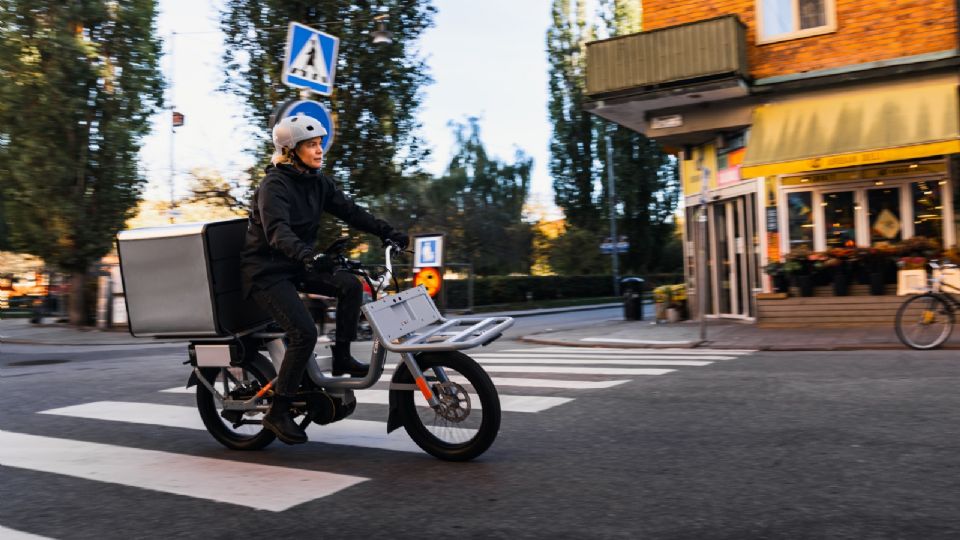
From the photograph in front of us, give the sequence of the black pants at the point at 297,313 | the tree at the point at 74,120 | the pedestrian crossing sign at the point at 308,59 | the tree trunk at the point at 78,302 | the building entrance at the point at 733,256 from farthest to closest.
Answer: the tree trunk at the point at 78,302 < the tree at the point at 74,120 < the building entrance at the point at 733,256 < the pedestrian crossing sign at the point at 308,59 < the black pants at the point at 297,313

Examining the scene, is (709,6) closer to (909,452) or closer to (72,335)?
(909,452)

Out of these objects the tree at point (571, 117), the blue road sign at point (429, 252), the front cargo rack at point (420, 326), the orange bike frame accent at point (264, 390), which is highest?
the tree at point (571, 117)

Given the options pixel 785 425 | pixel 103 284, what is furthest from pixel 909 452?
A: pixel 103 284

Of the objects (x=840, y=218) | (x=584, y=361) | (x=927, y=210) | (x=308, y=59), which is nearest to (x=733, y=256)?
(x=840, y=218)

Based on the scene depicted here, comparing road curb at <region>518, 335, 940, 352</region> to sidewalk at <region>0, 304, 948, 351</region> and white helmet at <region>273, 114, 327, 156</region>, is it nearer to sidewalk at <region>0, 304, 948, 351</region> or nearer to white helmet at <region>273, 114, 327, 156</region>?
sidewalk at <region>0, 304, 948, 351</region>

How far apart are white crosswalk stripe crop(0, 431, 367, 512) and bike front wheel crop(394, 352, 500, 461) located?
0.51 meters

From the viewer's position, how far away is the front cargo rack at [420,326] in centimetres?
420

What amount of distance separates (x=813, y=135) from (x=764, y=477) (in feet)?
38.9

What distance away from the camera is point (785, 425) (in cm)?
508

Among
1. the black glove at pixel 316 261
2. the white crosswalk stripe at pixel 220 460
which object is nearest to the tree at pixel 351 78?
the white crosswalk stripe at pixel 220 460

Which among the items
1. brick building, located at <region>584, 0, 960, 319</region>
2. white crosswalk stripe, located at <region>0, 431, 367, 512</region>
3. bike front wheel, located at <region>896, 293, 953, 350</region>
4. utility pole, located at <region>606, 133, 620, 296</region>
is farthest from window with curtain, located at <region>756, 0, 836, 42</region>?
utility pole, located at <region>606, 133, 620, 296</region>

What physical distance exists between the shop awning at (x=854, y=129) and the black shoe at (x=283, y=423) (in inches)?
460

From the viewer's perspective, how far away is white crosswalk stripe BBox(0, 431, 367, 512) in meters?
3.86

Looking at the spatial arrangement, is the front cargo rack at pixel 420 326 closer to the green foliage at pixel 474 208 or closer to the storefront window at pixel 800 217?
the storefront window at pixel 800 217
